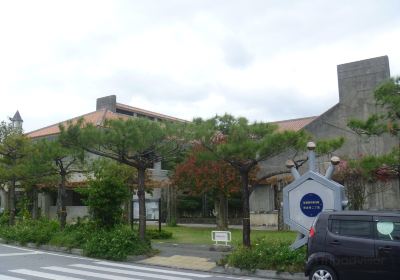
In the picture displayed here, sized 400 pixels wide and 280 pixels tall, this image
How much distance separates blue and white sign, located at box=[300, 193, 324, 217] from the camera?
1266cm

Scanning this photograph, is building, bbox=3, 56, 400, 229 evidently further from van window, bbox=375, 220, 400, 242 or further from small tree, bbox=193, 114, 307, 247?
van window, bbox=375, 220, 400, 242

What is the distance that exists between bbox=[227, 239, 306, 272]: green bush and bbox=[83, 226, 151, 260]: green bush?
3.82 metres

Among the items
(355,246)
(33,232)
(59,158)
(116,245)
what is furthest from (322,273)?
(59,158)

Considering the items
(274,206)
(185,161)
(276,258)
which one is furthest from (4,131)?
(276,258)

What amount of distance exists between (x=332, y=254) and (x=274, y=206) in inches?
761

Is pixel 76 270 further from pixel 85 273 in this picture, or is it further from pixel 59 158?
pixel 59 158

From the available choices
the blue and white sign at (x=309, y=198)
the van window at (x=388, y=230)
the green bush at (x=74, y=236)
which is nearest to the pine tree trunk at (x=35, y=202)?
the green bush at (x=74, y=236)

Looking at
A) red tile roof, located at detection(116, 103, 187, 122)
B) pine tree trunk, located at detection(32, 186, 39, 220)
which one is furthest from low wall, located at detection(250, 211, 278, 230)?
pine tree trunk, located at detection(32, 186, 39, 220)

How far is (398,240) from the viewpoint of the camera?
28.6 feet

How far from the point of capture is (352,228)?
929 cm

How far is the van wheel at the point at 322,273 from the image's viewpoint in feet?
30.1

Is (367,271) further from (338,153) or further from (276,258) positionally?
(338,153)

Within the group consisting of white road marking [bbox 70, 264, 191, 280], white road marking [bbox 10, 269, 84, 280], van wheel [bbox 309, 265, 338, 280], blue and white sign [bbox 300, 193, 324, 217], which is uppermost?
blue and white sign [bbox 300, 193, 324, 217]

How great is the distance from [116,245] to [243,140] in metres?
5.53
